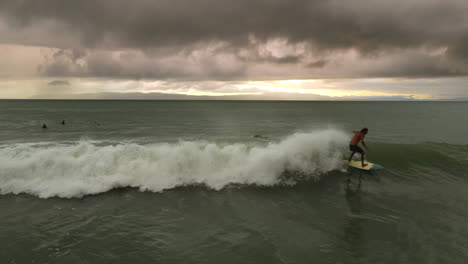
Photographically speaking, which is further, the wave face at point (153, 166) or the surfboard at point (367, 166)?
the surfboard at point (367, 166)

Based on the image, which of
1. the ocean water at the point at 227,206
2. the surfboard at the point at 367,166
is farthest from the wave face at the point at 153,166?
the surfboard at the point at 367,166

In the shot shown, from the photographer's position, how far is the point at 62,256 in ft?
19.2

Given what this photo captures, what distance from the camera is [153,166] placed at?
11.5 meters

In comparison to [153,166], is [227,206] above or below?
below

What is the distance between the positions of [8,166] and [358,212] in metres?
14.0

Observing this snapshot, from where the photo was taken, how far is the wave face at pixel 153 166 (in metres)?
10.1

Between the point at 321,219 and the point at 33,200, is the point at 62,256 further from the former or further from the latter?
the point at 321,219

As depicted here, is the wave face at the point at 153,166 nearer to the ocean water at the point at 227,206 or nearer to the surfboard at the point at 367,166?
the ocean water at the point at 227,206

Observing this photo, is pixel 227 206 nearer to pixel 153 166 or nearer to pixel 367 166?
pixel 153 166

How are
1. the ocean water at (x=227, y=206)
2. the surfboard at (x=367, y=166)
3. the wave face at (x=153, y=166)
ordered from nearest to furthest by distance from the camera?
the ocean water at (x=227, y=206)
the wave face at (x=153, y=166)
the surfboard at (x=367, y=166)

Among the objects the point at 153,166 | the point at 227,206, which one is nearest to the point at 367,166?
the point at 227,206

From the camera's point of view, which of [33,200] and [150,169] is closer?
[33,200]

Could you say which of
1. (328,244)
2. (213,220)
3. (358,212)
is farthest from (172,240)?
(358,212)

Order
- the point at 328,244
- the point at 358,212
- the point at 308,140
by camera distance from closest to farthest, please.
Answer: the point at 328,244 < the point at 358,212 < the point at 308,140
